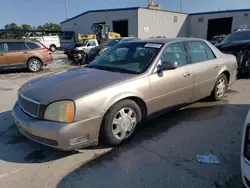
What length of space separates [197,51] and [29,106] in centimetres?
324

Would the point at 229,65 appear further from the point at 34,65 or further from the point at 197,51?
the point at 34,65

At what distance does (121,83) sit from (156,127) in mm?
1220

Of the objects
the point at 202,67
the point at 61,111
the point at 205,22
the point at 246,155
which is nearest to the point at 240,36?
the point at 202,67

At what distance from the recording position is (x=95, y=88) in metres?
2.73

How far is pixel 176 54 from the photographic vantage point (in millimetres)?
3779

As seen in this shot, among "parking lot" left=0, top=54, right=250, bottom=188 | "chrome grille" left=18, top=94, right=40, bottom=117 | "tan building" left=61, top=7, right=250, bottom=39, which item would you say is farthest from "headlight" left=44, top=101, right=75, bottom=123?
"tan building" left=61, top=7, right=250, bottom=39

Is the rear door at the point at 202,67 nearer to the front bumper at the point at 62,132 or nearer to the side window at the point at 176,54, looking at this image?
the side window at the point at 176,54

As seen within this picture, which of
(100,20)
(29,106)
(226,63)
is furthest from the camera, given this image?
(100,20)

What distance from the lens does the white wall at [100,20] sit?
86.8 feet

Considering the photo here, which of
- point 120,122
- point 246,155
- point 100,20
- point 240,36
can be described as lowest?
point 120,122

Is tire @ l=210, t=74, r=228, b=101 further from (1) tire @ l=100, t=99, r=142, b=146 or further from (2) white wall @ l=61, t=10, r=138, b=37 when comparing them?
(2) white wall @ l=61, t=10, r=138, b=37

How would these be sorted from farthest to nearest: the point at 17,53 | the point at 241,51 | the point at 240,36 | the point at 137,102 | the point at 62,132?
the point at 17,53
the point at 240,36
the point at 241,51
the point at 137,102
the point at 62,132

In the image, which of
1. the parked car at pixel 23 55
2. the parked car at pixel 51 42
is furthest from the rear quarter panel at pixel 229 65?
the parked car at pixel 51 42

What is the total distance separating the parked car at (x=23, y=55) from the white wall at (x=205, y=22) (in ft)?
Answer: 92.6
